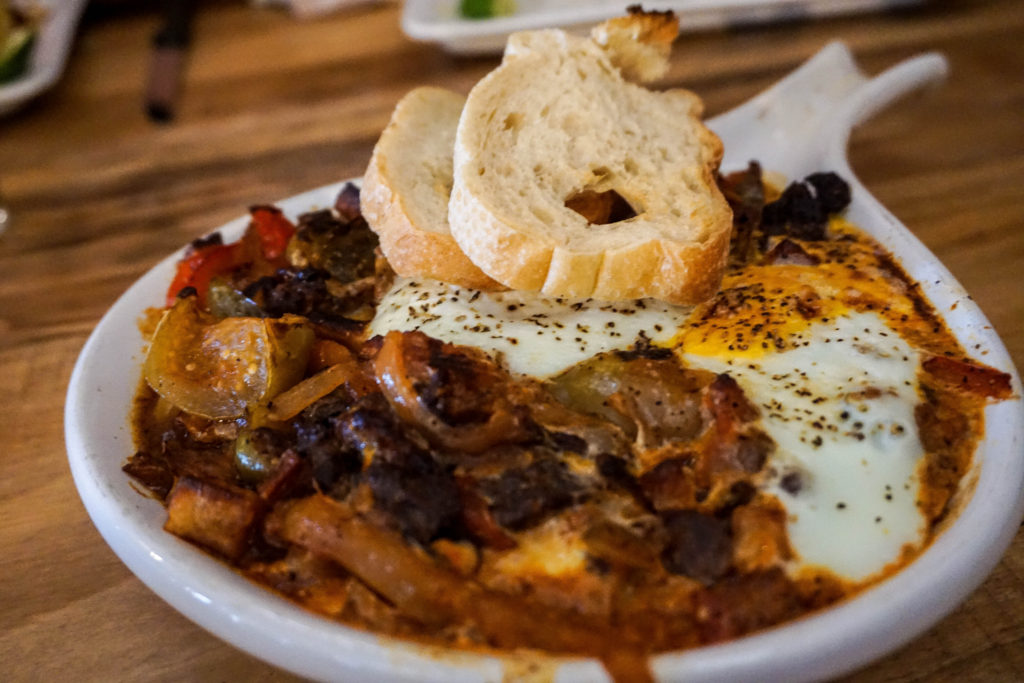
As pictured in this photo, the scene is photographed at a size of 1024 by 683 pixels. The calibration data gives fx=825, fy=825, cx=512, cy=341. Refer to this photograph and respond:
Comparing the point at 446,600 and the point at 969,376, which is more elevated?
the point at 969,376

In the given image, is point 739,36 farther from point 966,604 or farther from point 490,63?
A: point 966,604

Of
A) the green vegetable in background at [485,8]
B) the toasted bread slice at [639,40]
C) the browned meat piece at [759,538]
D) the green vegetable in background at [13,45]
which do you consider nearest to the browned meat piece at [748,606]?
the browned meat piece at [759,538]

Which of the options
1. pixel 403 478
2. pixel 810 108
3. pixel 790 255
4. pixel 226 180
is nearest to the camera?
pixel 403 478

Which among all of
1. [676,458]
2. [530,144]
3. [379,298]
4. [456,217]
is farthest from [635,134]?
[676,458]

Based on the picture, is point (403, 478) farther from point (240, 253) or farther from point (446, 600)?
point (240, 253)

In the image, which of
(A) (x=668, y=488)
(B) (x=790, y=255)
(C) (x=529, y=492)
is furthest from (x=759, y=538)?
(B) (x=790, y=255)
